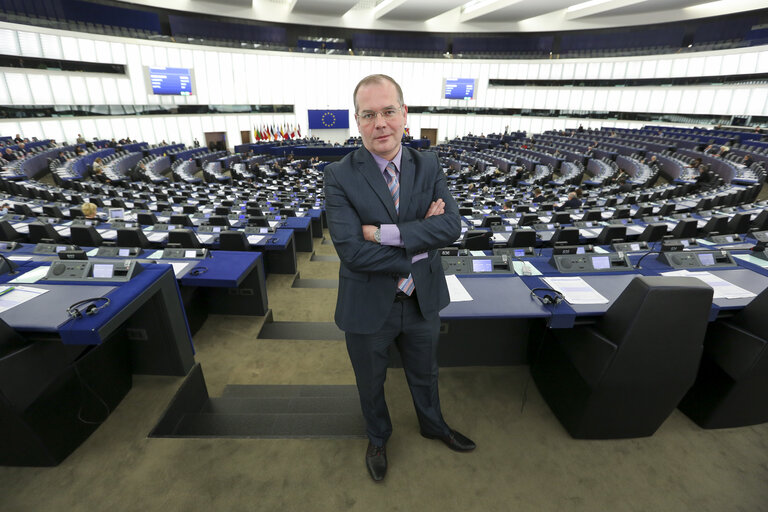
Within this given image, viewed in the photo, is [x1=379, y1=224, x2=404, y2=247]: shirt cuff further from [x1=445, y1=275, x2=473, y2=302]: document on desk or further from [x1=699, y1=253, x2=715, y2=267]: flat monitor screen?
[x1=699, y1=253, x2=715, y2=267]: flat monitor screen

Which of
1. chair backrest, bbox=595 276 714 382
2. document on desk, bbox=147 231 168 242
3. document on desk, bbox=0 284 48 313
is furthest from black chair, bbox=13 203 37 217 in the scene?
chair backrest, bbox=595 276 714 382

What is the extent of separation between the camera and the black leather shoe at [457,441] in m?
1.97

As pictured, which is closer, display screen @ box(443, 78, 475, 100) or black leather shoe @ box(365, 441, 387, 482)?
black leather shoe @ box(365, 441, 387, 482)

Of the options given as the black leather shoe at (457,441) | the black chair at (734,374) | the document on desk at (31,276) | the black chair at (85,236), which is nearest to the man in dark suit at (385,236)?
the black leather shoe at (457,441)

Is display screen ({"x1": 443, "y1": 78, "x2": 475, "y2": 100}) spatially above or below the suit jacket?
above

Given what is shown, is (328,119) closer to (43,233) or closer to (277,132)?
(277,132)

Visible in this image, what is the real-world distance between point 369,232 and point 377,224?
0.23 feet

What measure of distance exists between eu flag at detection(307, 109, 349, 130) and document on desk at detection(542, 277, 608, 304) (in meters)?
32.9

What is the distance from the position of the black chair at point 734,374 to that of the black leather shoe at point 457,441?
5.11ft

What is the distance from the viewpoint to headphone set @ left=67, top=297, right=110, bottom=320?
1.70 m

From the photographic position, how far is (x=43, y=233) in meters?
4.71

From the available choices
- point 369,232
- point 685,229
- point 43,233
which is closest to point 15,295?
point 369,232

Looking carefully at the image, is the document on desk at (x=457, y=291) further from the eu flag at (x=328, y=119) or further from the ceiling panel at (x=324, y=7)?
the eu flag at (x=328, y=119)

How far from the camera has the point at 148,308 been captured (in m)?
2.29
